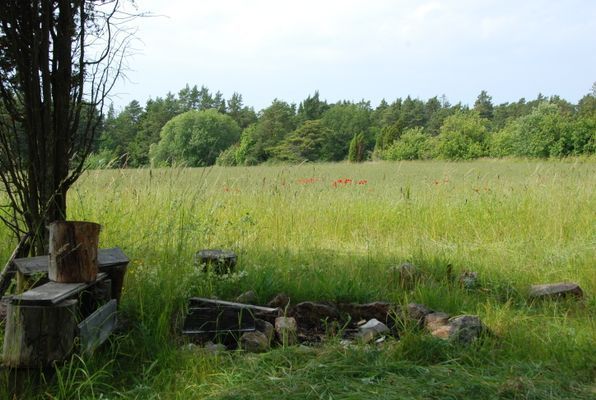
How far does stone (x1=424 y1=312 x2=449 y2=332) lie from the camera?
126 inches

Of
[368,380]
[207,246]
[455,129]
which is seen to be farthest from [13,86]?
[455,129]

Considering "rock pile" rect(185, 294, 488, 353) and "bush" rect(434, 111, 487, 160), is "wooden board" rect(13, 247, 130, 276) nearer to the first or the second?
"rock pile" rect(185, 294, 488, 353)

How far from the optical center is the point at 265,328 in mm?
3145

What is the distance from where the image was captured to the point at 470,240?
6316 millimetres

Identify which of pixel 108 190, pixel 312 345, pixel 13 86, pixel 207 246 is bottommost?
pixel 312 345

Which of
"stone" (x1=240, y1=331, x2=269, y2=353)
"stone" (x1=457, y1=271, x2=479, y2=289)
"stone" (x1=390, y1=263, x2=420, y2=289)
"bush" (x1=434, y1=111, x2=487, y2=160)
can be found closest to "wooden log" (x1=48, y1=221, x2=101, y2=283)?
"stone" (x1=240, y1=331, x2=269, y2=353)

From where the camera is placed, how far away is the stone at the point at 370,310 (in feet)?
11.7

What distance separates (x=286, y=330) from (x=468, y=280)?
190 cm

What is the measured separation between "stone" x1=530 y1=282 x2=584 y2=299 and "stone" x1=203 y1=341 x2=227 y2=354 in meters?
2.47

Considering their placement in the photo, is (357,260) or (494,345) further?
(357,260)

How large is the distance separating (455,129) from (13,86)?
172ft

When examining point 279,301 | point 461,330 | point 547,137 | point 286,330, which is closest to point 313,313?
point 279,301

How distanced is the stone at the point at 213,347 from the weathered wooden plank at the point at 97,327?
20.7 inches

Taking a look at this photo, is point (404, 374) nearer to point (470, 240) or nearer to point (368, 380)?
point (368, 380)
